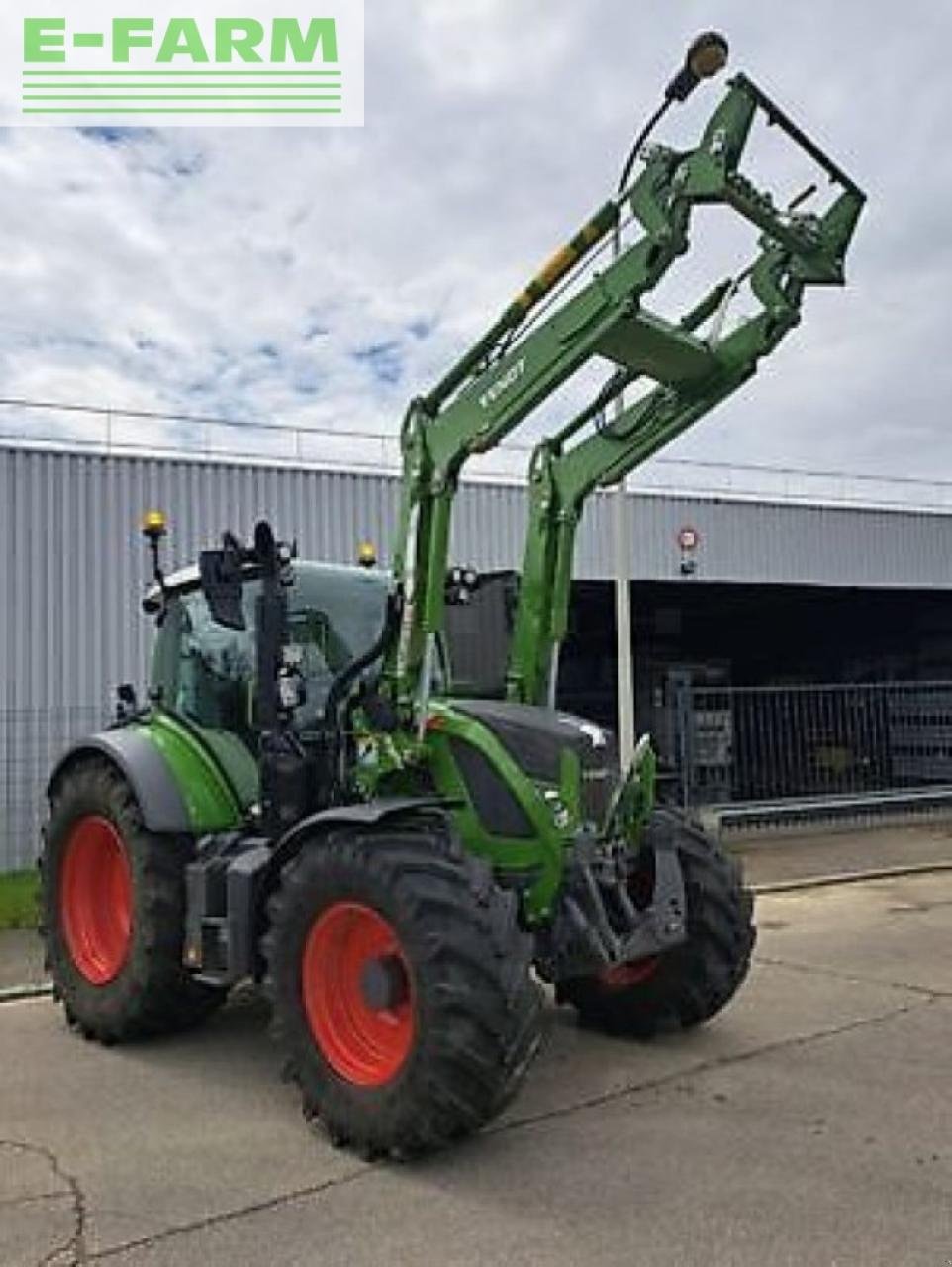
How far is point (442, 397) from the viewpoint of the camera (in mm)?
6102

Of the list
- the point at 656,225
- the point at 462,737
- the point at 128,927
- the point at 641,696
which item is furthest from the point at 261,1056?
the point at 641,696

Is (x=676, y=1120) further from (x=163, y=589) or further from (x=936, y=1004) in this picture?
(x=163, y=589)

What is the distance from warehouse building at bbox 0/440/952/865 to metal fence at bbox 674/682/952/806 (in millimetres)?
33

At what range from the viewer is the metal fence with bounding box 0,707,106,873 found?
42.6 feet

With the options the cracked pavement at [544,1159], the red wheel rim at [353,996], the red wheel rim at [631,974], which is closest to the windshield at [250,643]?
the red wheel rim at [353,996]

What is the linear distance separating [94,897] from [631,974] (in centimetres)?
291

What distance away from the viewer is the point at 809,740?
59.5 ft

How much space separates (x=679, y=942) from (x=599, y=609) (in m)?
18.6

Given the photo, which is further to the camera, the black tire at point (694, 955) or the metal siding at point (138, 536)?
the metal siding at point (138, 536)

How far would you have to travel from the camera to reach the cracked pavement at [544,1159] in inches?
167

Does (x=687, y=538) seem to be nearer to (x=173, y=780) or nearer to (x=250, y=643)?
(x=250, y=643)

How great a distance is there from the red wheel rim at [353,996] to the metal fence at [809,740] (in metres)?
10.5

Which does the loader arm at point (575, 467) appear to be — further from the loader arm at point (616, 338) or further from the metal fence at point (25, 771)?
the metal fence at point (25, 771)

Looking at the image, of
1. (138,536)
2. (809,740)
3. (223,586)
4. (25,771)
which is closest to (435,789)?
(223,586)
